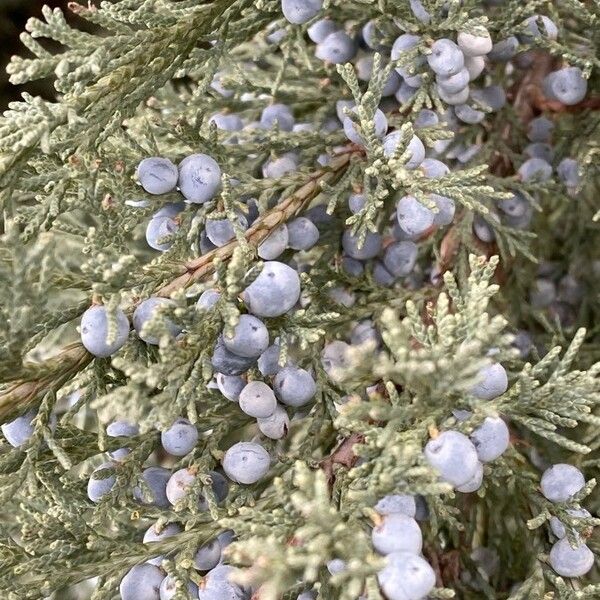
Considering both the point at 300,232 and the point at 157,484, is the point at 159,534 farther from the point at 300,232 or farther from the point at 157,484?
the point at 300,232

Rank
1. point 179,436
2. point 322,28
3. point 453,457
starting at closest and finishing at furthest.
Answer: point 453,457 → point 179,436 → point 322,28

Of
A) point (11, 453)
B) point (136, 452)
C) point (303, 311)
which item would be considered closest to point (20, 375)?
point (11, 453)

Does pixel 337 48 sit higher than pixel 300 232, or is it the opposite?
pixel 337 48

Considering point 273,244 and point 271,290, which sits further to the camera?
Result: point 273,244

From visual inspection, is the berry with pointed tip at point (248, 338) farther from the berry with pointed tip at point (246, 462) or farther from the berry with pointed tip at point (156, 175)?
the berry with pointed tip at point (156, 175)

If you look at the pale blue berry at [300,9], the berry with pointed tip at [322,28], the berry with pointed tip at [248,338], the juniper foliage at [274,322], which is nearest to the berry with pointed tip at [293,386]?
the juniper foliage at [274,322]

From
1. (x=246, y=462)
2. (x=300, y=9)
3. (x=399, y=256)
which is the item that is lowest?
(x=399, y=256)

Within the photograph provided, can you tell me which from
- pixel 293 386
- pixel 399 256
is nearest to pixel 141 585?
pixel 293 386
